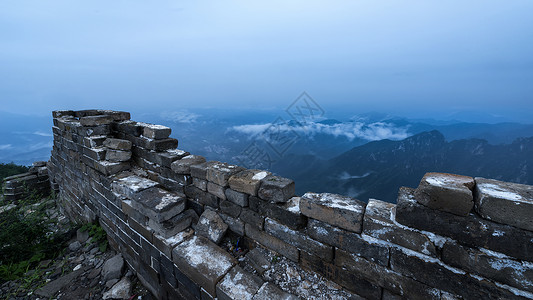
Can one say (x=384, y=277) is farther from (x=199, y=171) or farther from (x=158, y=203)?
(x=158, y=203)

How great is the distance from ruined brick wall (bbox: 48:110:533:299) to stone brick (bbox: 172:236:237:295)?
13 millimetres

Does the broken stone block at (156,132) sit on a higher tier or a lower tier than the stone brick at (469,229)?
higher

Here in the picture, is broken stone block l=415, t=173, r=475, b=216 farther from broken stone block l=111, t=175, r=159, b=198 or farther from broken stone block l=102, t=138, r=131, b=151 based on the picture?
broken stone block l=102, t=138, r=131, b=151

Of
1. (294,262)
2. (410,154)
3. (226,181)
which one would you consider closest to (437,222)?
(294,262)

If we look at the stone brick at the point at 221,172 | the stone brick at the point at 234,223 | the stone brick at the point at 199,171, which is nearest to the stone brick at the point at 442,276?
the stone brick at the point at 234,223

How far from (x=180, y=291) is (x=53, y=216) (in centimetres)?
643

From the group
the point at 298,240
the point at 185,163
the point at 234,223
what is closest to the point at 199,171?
the point at 185,163

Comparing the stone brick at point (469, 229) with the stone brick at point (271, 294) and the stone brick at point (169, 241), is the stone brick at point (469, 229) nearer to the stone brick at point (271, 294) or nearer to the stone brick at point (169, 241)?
Answer: the stone brick at point (271, 294)

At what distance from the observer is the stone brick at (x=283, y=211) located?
7.82 feet

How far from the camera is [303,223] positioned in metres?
2.39

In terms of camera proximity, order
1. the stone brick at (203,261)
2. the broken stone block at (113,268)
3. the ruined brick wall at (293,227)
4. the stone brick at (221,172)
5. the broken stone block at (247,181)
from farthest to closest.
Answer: the broken stone block at (113,268)
the stone brick at (221,172)
the broken stone block at (247,181)
the stone brick at (203,261)
the ruined brick wall at (293,227)

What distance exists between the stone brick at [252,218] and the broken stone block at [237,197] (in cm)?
11

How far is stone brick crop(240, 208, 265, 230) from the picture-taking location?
2672 mm

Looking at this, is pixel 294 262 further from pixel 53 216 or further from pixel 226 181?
pixel 53 216
